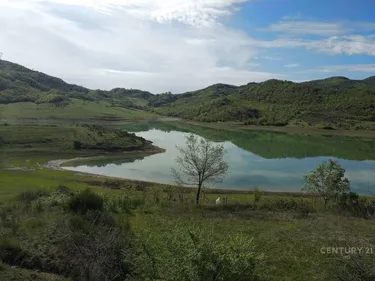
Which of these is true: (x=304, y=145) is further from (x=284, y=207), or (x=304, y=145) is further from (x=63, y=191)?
(x=63, y=191)

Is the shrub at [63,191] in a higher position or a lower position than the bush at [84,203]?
lower

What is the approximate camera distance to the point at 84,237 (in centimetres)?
1641

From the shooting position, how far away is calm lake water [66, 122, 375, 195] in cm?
6650

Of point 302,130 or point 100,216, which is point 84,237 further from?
point 302,130

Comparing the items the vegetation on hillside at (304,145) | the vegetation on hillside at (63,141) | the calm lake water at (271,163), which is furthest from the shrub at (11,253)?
the vegetation on hillside at (304,145)

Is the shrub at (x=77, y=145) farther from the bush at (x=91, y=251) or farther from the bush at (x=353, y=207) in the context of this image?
the bush at (x=91, y=251)

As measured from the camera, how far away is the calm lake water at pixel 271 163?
66.5 m

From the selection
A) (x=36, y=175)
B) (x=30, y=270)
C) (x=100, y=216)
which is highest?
(x=100, y=216)

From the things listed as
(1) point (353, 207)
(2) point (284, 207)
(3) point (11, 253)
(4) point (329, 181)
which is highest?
(4) point (329, 181)

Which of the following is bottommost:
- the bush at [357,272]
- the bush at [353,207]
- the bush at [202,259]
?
the bush at [353,207]

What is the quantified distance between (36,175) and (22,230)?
46.8 meters

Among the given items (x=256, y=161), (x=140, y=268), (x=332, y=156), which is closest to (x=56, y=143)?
(x=256, y=161)

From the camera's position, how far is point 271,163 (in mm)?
87000

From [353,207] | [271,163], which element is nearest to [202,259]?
[353,207]
